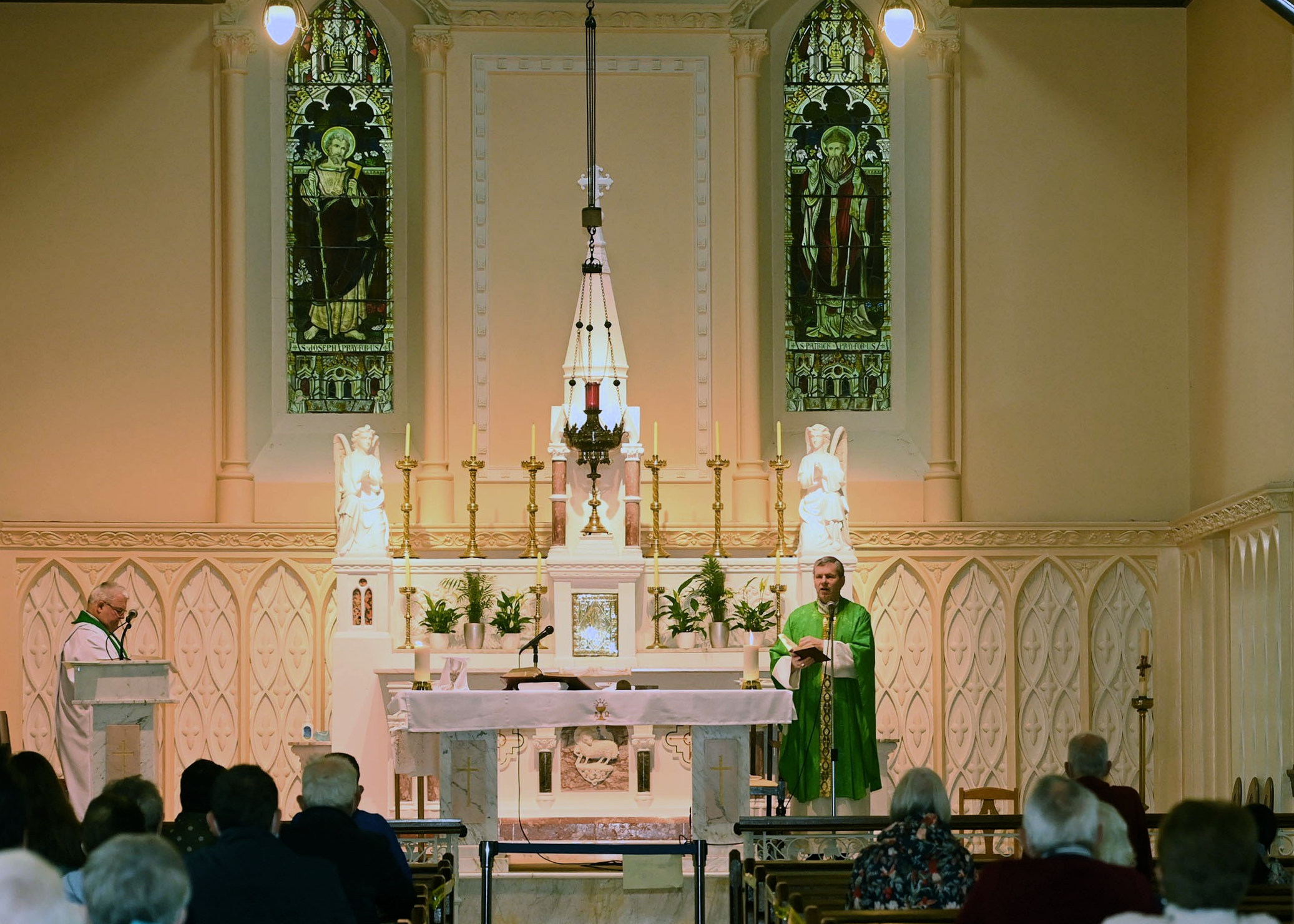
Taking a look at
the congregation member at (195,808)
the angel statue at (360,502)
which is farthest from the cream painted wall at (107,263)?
the congregation member at (195,808)

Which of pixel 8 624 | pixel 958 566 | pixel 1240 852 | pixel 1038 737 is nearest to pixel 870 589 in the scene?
pixel 958 566

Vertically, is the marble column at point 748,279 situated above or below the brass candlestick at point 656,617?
above

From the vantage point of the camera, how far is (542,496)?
15531 mm

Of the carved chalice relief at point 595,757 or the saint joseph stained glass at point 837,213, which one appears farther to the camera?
the saint joseph stained glass at point 837,213

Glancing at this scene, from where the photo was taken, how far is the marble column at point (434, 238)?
15.8 meters

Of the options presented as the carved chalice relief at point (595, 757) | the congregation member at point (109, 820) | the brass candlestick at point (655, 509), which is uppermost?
the brass candlestick at point (655, 509)

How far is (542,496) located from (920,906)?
9451 millimetres

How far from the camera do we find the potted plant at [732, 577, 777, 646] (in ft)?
45.8

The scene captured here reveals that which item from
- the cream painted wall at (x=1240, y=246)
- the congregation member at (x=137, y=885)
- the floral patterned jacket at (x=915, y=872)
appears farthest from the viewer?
the cream painted wall at (x=1240, y=246)

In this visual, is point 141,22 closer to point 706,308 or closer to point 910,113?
point 706,308

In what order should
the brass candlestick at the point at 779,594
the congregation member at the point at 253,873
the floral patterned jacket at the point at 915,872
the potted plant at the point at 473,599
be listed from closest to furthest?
the congregation member at the point at 253,873 < the floral patterned jacket at the point at 915,872 < the brass candlestick at the point at 779,594 < the potted plant at the point at 473,599

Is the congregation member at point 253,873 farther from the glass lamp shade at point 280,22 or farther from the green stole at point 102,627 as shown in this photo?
the glass lamp shade at point 280,22

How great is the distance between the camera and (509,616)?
1405 cm

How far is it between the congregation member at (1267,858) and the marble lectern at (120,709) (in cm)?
598
